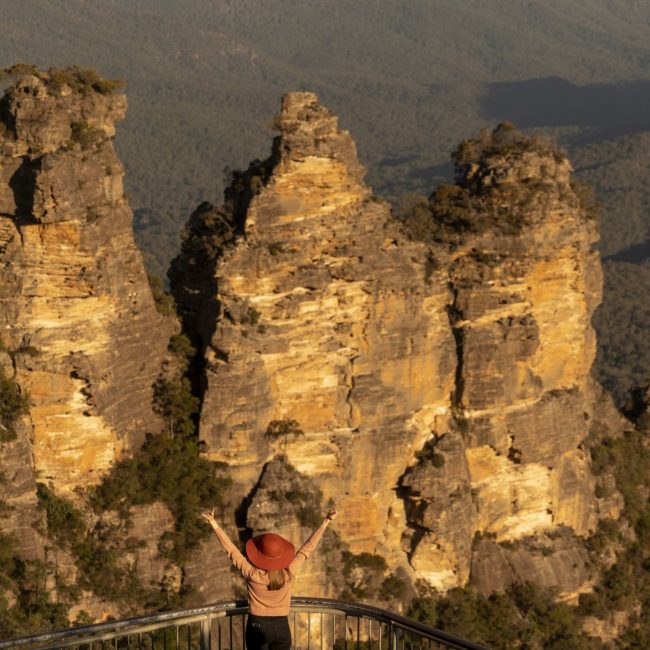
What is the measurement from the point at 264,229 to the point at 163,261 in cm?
5607

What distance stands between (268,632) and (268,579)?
0.64 m

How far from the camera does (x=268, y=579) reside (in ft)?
44.3

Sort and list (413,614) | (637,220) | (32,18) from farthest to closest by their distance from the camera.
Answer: (32,18), (637,220), (413,614)

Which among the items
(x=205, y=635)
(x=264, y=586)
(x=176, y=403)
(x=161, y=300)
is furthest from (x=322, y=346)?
(x=264, y=586)

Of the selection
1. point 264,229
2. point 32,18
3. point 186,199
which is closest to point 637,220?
point 186,199

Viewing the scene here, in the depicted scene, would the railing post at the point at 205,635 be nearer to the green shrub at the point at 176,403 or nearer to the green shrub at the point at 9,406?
the green shrub at the point at 9,406

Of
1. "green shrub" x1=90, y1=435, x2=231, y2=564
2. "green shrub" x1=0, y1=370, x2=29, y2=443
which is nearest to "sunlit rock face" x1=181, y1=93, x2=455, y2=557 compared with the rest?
"green shrub" x1=90, y1=435, x2=231, y2=564

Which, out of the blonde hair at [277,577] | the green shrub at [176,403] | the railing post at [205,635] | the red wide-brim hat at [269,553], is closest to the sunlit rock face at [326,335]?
the green shrub at [176,403]

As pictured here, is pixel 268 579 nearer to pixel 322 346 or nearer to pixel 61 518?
pixel 61 518

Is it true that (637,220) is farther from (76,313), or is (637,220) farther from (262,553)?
(262,553)

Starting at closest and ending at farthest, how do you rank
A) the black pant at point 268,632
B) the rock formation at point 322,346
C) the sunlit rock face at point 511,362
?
the black pant at point 268,632 < the rock formation at point 322,346 < the sunlit rock face at point 511,362

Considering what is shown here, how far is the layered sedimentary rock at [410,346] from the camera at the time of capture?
31078mm

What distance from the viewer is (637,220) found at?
11269 cm

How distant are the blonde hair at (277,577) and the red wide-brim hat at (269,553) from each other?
0.19 ft
